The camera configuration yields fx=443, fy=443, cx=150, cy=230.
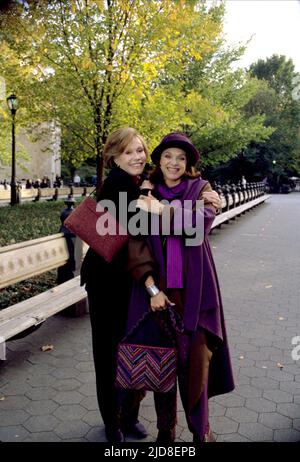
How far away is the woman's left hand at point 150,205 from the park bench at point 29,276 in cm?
166

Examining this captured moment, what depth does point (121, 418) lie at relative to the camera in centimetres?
289

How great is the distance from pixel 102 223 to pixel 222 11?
1865cm

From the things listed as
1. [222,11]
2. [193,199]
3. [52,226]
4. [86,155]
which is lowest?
[52,226]

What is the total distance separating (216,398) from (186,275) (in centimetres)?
143

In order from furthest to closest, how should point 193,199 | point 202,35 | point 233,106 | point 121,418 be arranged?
point 233,106 < point 202,35 < point 121,418 < point 193,199

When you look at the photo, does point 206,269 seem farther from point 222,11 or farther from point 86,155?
point 222,11

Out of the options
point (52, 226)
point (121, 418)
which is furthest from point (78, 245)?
point (52, 226)

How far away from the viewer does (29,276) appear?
4195mm

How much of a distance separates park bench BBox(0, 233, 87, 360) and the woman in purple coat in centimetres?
145

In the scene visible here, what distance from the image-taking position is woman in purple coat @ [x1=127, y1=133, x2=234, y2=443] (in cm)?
245

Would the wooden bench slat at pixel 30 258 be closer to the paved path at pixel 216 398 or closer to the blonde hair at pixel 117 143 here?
the paved path at pixel 216 398

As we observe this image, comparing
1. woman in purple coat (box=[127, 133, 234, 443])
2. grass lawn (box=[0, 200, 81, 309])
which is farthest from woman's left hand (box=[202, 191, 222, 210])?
grass lawn (box=[0, 200, 81, 309])

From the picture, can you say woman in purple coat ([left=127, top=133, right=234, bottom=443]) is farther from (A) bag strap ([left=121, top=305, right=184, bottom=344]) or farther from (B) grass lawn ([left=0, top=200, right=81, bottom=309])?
(B) grass lawn ([left=0, top=200, right=81, bottom=309])

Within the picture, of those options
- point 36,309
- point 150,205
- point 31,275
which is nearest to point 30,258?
point 31,275
